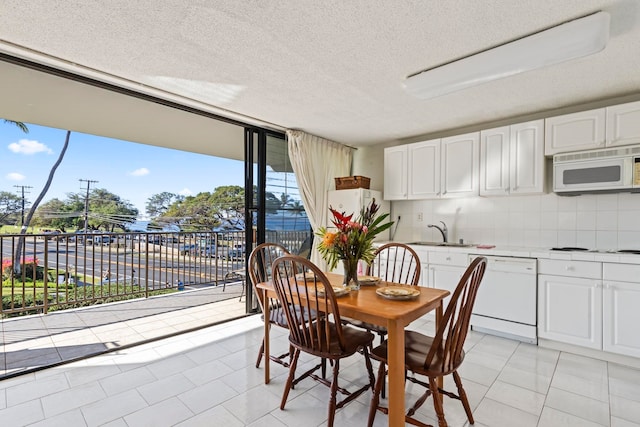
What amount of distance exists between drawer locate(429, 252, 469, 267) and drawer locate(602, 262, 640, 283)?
1.09 metres

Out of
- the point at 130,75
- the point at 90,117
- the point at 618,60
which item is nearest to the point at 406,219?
the point at 618,60

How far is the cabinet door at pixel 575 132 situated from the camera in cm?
271

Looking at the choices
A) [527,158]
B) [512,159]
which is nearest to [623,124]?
[527,158]

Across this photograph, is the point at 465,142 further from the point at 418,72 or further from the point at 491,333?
the point at 491,333

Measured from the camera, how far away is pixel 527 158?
10.1 feet

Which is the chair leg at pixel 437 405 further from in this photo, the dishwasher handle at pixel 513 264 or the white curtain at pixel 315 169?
the white curtain at pixel 315 169

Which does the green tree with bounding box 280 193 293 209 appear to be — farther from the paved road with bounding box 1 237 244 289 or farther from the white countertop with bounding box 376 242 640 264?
the paved road with bounding box 1 237 244 289

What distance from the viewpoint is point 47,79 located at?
99.5 inches

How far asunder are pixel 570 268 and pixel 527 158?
115cm

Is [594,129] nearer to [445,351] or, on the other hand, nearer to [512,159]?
[512,159]

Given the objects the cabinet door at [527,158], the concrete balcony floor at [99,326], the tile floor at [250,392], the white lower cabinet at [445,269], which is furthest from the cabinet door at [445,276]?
the concrete balcony floor at [99,326]

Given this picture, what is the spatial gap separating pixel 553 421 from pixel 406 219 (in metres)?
2.83

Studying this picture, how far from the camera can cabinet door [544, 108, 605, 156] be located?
2.71 m

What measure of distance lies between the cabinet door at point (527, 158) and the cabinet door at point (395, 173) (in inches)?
48.9
